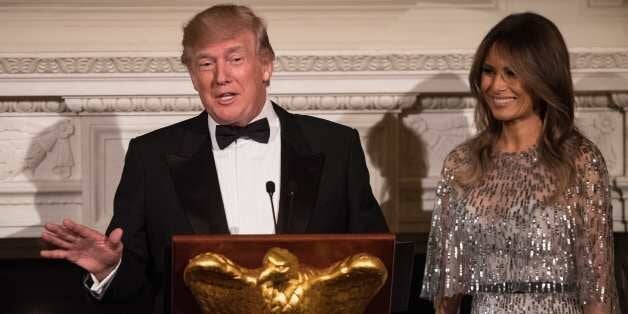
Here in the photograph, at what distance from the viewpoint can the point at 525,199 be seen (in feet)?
7.65

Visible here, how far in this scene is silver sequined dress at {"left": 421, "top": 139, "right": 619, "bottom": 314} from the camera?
2.29 metres

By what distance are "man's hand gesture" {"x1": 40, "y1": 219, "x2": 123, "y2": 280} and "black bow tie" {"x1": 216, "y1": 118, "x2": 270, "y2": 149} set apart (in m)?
0.44

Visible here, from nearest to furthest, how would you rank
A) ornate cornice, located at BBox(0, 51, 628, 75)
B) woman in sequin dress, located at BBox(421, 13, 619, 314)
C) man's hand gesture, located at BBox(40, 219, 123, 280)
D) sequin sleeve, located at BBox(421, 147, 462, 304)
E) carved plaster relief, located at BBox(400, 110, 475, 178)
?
man's hand gesture, located at BBox(40, 219, 123, 280)
woman in sequin dress, located at BBox(421, 13, 619, 314)
sequin sleeve, located at BBox(421, 147, 462, 304)
ornate cornice, located at BBox(0, 51, 628, 75)
carved plaster relief, located at BBox(400, 110, 475, 178)

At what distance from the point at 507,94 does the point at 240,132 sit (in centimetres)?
65

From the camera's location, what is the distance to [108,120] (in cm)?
301

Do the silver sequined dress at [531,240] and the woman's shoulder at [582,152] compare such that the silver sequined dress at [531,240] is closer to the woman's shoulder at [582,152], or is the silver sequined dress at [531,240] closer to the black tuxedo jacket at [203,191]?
the woman's shoulder at [582,152]

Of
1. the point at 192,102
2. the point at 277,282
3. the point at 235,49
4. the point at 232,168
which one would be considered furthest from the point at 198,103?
the point at 277,282

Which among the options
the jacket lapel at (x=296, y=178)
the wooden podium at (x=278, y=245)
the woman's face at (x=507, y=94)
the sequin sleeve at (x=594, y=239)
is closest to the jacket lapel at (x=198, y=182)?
the jacket lapel at (x=296, y=178)

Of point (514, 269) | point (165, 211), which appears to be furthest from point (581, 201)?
point (165, 211)

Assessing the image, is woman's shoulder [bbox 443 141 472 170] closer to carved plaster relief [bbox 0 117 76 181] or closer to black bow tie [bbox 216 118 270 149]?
black bow tie [bbox 216 118 270 149]

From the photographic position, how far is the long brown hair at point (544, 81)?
233 cm

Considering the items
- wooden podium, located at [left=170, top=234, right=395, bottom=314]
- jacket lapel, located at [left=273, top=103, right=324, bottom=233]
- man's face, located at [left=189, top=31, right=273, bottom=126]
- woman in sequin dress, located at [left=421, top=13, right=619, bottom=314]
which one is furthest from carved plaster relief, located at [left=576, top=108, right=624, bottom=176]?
wooden podium, located at [left=170, top=234, right=395, bottom=314]

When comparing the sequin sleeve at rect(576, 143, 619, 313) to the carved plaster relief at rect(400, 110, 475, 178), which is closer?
the sequin sleeve at rect(576, 143, 619, 313)

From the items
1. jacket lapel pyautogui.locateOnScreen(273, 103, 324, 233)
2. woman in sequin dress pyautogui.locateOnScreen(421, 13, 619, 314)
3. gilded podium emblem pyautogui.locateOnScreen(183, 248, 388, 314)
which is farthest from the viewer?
woman in sequin dress pyautogui.locateOnScreen(421, 13, 619, 314)
